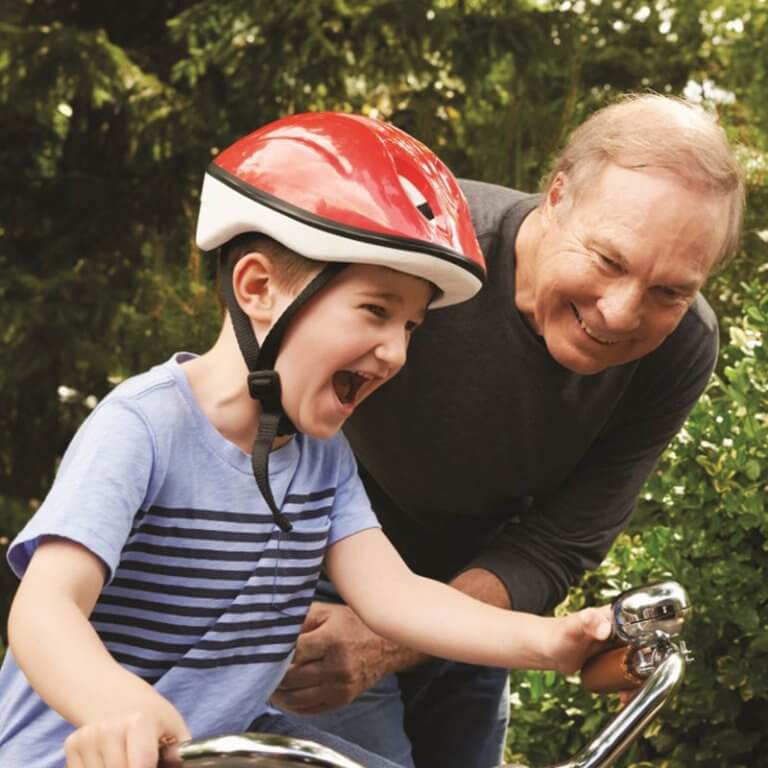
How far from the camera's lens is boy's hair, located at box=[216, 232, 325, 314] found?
223 cm

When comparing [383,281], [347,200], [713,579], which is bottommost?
[713,579]

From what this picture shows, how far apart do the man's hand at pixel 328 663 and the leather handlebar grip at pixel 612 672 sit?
0.73 metres

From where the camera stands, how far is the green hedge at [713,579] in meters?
3.65

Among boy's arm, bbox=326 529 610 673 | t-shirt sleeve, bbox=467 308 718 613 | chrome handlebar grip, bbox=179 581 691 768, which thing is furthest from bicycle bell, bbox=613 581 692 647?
t-shirt sleeve, bbox=467 308 718 613

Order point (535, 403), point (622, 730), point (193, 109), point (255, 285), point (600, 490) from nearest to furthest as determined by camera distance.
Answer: point (622, 730) < point (255, 285) < point (535, 403) < point (600, 490) < point (193, 109)

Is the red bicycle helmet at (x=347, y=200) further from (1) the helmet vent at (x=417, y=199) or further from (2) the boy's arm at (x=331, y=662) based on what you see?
(2) the boy's arm at (x=331, y=662)

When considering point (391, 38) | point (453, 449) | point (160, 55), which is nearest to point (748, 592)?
point (453, 449)

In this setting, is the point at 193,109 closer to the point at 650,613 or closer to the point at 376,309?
the point at 376,309

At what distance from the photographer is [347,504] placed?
2422mm

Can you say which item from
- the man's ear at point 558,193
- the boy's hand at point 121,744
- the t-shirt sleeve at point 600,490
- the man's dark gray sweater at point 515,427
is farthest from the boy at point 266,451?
the t-shirt sleeve at point 600,490

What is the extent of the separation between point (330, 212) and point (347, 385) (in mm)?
→ 254

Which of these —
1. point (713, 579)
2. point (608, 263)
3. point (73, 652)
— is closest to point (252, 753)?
point (73, 652)

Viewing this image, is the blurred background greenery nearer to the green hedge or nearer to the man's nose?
the green hedge

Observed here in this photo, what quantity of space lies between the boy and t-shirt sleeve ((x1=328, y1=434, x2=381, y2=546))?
0.03 metres
